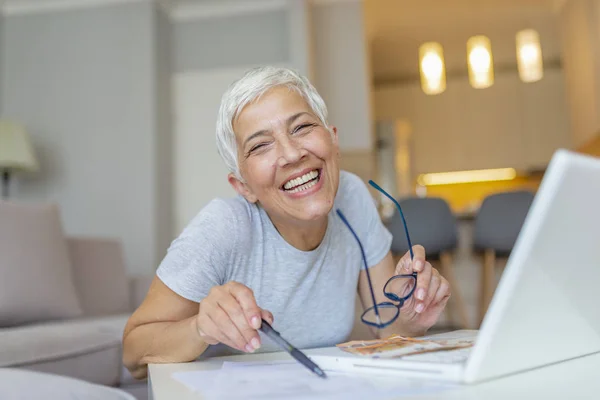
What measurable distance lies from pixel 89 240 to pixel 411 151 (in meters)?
4.07

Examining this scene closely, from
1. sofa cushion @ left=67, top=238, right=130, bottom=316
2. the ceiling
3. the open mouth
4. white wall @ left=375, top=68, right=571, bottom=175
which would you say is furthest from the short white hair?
white wall @ left=375, top=68, right=571, bottom=175

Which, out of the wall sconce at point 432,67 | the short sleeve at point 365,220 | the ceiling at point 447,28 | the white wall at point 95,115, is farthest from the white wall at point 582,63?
the short sleeve at point 365,220

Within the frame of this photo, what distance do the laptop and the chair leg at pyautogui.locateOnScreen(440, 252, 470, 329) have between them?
9.21 feet

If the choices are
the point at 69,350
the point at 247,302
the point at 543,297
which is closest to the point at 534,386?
the point at 543,297

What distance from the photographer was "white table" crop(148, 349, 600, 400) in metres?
0.47

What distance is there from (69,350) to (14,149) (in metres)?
2.45

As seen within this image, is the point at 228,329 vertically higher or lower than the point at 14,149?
lower

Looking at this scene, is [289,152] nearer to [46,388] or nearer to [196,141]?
[46,388]

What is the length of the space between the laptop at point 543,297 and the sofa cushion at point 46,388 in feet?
0.83

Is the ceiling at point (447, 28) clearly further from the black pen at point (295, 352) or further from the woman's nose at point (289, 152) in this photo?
the black pen at point (295, 352)

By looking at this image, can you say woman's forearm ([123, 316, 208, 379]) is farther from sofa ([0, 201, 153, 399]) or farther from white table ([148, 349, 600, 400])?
sofa ([0, 201, 153, 399])

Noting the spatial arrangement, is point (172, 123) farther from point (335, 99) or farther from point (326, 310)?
point (326, 310)

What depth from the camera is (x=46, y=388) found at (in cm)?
66

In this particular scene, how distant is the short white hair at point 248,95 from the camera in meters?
0.97
